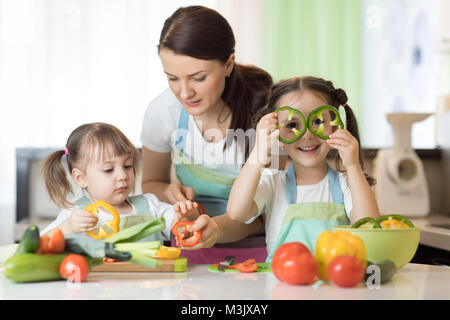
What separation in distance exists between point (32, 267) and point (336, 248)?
1.66ft

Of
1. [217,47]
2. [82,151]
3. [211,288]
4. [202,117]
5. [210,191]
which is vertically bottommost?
[211,288]

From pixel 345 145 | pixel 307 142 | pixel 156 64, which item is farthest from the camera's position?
pixel 156 64

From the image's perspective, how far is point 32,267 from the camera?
35.3 inches

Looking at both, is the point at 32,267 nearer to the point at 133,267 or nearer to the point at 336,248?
the point at 133,267

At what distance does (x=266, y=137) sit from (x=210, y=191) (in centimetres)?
48

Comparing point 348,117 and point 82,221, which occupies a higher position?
point 348,117

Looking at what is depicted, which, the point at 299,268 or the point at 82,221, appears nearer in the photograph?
the point at 299,268

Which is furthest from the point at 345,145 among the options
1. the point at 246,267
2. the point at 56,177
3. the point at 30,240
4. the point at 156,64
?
the point at 156,64

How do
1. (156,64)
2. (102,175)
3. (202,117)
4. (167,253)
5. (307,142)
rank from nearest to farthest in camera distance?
(167,253)
(307,142)
(102,175)
(202,117)
(156,64)

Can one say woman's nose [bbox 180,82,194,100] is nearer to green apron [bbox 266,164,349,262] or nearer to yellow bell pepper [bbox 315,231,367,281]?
green apron [bbox 266,164,349,262]

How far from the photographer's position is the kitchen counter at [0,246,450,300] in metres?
0.82

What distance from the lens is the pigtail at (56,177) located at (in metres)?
1.50

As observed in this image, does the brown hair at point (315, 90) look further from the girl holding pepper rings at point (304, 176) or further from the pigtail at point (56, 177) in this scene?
the pigtail at point (56, 177)

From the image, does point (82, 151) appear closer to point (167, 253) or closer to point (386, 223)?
point (167, 253)
